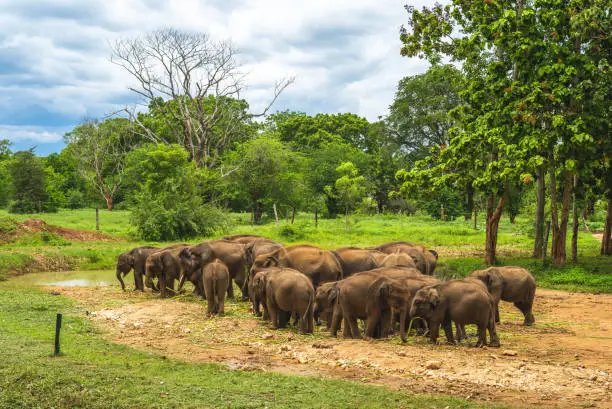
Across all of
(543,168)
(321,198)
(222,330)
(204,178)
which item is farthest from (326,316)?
(321,198)

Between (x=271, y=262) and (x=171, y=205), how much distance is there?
66.6 ft

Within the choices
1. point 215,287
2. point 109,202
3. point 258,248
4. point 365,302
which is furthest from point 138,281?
point 109,202

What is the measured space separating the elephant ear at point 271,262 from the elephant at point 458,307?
448cm

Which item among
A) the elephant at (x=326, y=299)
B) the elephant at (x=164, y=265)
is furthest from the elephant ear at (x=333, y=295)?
the elephant at (x=164, y=265)

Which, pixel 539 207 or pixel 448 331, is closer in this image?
pixel 448 331

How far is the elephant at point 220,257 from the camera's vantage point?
54.3 feet

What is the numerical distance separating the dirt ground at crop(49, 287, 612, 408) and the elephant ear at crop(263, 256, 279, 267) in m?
1.22

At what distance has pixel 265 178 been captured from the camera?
49562mm

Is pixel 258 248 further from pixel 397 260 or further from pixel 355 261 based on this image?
pixel 397 260

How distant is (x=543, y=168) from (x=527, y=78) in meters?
3.22

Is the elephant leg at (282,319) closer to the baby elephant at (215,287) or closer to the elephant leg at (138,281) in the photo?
the baby elephant at (215,287)

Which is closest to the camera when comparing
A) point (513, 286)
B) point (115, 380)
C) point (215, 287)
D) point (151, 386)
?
point (151, 386)

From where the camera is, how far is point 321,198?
54906mm

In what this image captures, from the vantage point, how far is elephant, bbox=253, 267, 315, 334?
12.3 meters
